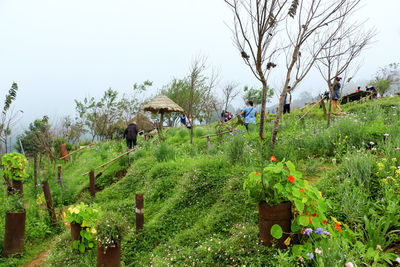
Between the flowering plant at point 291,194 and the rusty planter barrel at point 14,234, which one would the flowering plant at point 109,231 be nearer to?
the flowering plant at point 291,194

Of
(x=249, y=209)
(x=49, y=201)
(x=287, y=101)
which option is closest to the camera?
(x=249, y=209)

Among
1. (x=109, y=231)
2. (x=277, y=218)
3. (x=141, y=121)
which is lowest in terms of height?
(x=109, y=231)

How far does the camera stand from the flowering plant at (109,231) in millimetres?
3641

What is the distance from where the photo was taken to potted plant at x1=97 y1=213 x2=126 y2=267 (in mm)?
3646

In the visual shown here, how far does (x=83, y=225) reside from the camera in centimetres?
436

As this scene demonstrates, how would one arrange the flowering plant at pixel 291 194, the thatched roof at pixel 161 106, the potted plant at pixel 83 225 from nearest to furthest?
the flowering plant at pixel 291 194
the potted plant at pixel 83 225
the thatched roof at pixel 161 106

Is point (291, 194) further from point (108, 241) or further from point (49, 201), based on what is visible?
point (49, 201)

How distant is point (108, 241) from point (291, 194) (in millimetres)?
2739

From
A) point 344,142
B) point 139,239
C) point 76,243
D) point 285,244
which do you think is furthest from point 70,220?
point 344,142

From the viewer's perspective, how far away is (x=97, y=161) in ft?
37.7

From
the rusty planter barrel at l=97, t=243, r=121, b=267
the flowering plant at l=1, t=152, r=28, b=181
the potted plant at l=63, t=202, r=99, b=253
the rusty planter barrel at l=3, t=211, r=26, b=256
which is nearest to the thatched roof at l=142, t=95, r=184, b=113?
the flowering plant at l=1, t=152, r=28, b=181

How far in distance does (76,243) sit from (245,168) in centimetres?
347

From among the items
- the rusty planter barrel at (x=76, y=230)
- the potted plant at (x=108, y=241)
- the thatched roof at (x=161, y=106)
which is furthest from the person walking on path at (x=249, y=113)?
the potted plant at (x=108, y=241)

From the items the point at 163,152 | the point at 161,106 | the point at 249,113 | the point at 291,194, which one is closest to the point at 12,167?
the point at 163,152
